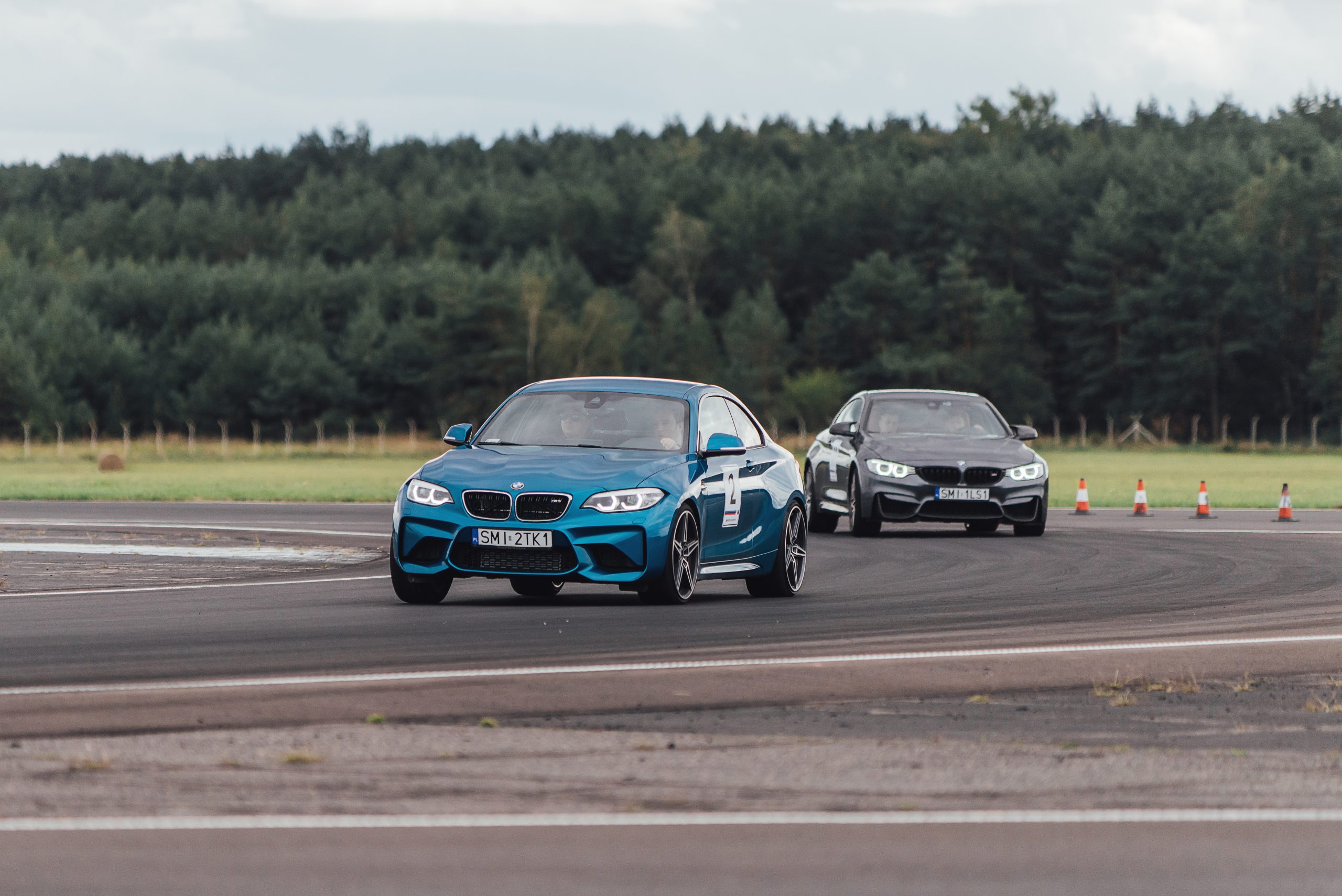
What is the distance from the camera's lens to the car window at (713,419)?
1401 centimetres

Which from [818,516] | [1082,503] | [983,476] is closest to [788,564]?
[983,476]

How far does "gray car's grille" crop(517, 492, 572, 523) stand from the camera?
41.5 feet

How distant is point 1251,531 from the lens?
Answer: 23.0 meters

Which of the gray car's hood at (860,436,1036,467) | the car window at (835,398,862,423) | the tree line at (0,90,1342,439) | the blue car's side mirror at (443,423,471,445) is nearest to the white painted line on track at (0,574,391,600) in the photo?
the blue car's side mirror at (443,423,471,445)

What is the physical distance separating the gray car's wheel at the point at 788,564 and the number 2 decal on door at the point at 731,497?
61 cm

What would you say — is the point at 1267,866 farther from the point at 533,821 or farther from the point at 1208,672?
the point at 1208,672

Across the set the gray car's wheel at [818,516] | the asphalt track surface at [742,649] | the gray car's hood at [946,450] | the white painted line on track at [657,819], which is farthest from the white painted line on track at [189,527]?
the white painted line on track at [657,819]

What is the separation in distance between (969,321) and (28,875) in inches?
3932

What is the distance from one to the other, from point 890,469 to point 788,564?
6.64m

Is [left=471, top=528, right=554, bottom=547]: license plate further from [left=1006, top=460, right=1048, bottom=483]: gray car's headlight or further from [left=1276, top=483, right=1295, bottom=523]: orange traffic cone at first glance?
[left=1276, top=483, right=1295, bottom=523]: orange traffic cone

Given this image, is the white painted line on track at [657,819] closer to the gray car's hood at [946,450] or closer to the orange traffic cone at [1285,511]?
the gray car's hood at [946,450]

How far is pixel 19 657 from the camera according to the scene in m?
10.2

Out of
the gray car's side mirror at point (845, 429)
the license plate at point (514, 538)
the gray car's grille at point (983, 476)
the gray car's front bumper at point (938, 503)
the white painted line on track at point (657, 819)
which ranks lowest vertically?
the white painted line on track at point (657, 819)

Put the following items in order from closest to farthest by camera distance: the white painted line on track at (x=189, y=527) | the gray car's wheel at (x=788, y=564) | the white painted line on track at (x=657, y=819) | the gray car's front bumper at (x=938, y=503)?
the white painted line on track at (x=657, y=819) < the gray car's wheel at (x=788, y=564) < the gray car's front bumper at (x=938, y=503) < the white painted line on track at (x=189, y=527)
